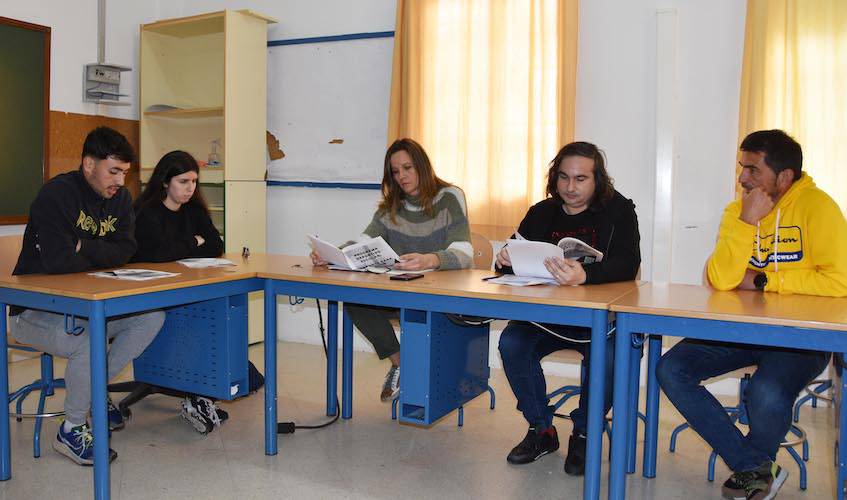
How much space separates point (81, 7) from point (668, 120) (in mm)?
3598

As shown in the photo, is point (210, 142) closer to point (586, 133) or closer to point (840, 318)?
point (586, 133)

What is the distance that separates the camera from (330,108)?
15.7ft

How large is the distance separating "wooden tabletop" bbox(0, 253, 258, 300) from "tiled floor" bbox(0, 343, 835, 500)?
699 mm

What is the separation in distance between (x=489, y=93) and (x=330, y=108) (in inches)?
46.0

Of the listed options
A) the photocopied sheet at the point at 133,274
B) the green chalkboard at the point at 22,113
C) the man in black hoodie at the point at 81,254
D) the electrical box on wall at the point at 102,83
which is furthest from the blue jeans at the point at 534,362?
the electrical box on wall at the point at 102,83

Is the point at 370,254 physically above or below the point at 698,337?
above

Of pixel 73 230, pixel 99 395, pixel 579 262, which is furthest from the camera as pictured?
pixel 73 230

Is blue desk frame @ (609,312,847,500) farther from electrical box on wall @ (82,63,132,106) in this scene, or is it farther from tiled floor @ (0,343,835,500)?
electrical box on wall @ (82,63,132,106)

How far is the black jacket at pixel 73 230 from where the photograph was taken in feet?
8.43

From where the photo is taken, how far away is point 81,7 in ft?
15.0

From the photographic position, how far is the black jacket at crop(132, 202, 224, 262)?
309cm

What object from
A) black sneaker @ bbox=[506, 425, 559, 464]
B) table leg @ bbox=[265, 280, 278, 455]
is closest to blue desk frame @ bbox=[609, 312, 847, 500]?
black sneaker @ bbox=[506, 425, 559, 464]

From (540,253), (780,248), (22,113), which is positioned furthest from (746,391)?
(22,113)

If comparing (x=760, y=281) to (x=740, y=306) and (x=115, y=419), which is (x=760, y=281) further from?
(x=115, y=419)
